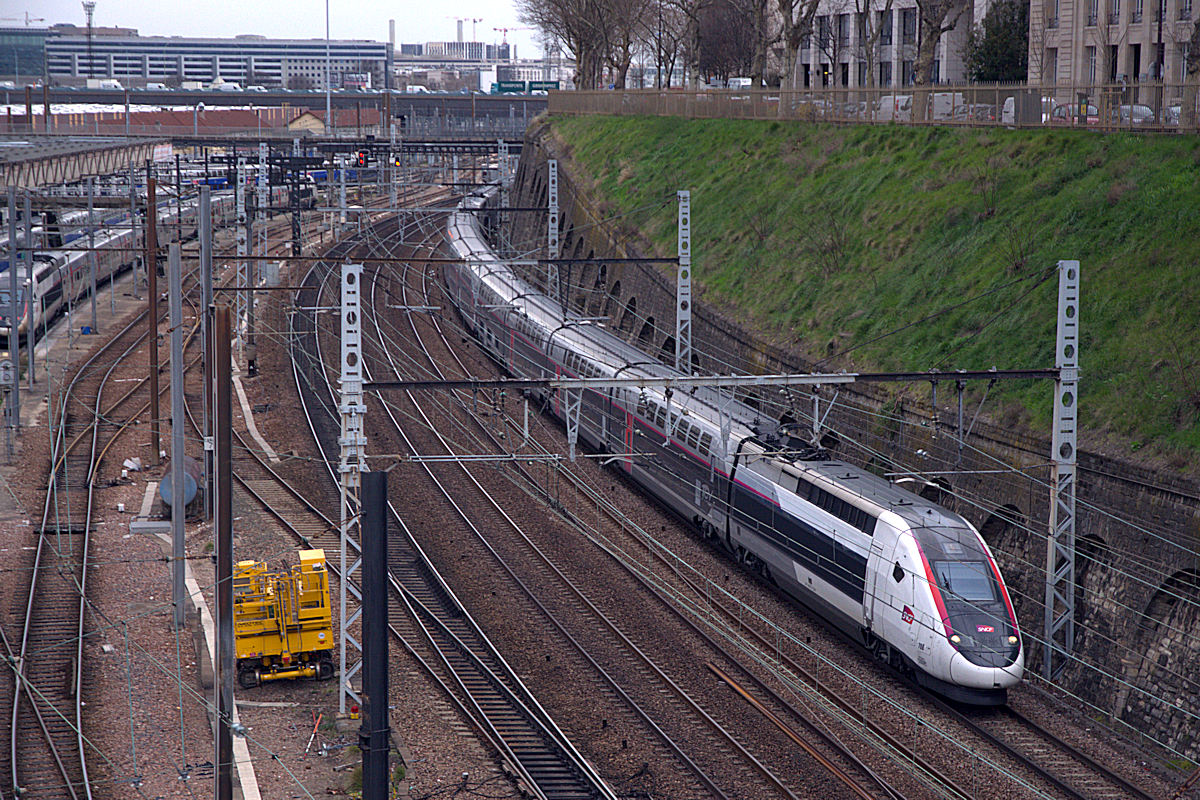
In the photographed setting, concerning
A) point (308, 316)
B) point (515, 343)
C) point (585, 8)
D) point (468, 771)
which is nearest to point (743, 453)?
point (468, 771)

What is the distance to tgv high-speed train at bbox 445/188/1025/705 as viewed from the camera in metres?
17.4

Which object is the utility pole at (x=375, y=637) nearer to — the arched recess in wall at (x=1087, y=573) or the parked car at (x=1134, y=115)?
the arched recess in wall at (x=1087, y=573)

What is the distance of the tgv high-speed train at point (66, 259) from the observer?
3988cm

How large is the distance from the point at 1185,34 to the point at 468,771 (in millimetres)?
40502

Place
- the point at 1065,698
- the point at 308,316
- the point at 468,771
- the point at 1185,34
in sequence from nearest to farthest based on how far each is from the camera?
1. the point at 468,771
2. the point at 1065,698
3. the point at 1185,34
4. the point at 308,316

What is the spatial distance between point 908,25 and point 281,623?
189 feet

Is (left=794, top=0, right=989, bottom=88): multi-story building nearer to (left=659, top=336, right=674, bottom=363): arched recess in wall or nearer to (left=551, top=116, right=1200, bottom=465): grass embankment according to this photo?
(left=551, top=116, right=1200, bottom=465): grass embankment

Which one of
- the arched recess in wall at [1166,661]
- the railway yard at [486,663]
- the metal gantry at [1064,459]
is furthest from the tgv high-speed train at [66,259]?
the arched recess in wall at [1166,661]

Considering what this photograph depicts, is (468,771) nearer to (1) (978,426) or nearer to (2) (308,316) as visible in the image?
(1) (978,426)

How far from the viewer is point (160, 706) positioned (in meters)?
17.5

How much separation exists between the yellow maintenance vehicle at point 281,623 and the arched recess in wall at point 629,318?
2234 centimetres

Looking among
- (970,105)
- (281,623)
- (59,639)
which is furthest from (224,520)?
(970,105)

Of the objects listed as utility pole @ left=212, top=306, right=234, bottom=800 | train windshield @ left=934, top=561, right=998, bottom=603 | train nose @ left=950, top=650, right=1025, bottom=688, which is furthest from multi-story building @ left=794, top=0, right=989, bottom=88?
utility pole @ left=212, top=306, right=234, bottom=800

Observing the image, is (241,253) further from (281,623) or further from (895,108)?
(281,623)
